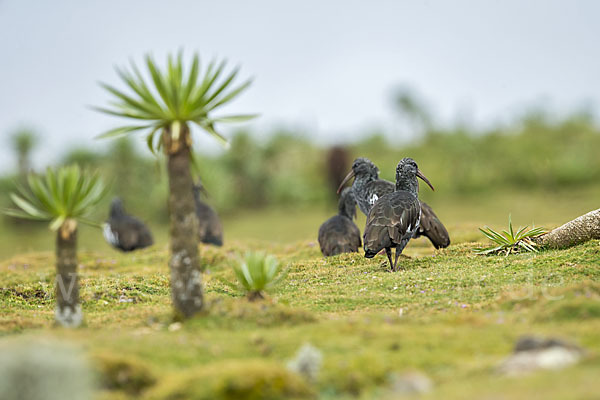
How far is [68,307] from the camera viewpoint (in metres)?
10.3

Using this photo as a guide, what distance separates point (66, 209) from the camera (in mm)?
10180

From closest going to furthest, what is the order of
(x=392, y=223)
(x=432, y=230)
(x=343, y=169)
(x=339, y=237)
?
(x=392, y=223) → (x=432, y=230) → (x=339, y=237) → (x=343, y=169)

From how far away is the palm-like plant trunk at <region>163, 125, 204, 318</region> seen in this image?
32.8 ft

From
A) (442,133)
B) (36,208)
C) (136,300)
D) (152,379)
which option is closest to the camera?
(152,379)

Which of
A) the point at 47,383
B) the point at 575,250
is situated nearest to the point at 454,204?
the point at 575,250

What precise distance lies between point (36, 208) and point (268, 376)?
5.57 metres

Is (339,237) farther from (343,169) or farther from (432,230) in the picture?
(343,169)

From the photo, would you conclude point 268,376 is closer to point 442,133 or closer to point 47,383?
point 47,383

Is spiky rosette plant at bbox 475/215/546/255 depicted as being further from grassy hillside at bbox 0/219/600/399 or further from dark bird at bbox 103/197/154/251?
dark bird at bbox 103/197/154/251

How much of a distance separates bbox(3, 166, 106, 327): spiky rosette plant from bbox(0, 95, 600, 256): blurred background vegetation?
2734cm

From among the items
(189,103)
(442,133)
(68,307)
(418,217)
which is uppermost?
(442,133)

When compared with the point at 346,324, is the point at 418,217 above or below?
above

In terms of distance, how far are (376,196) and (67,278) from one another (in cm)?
910

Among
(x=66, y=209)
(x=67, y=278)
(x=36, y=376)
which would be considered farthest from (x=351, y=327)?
(x=66, y=209)
